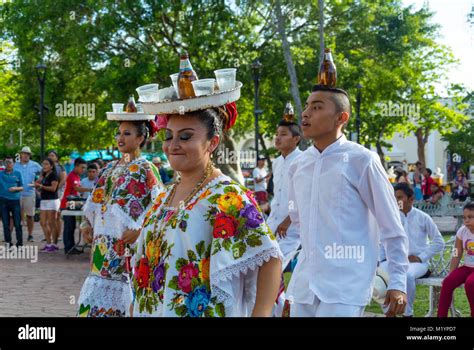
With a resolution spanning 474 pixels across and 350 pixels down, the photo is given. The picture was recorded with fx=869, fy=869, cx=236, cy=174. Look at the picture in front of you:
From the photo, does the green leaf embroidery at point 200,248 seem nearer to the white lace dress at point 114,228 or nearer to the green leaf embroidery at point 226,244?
the green leaf embroidery at point 226,244

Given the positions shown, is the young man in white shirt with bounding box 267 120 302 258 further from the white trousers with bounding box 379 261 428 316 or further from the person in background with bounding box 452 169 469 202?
the person in background with bounding box 452 169 469 202

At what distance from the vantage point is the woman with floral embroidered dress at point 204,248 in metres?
3.47

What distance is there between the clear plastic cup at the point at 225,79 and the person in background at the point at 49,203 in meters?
12.1

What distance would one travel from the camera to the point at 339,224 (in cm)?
480

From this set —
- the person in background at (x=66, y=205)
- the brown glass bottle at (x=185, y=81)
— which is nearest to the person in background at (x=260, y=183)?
the person in background at (x=66, y=205)

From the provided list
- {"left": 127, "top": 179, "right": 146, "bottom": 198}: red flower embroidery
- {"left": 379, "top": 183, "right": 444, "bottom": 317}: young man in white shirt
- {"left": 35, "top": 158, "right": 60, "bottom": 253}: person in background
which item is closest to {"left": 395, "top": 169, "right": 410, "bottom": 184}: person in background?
{"left": 35, "top": 158, "right": 60, "bottom": 253}: person in background

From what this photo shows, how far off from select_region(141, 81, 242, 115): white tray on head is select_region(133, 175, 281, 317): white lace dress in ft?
1.12

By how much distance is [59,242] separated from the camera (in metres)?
17.5

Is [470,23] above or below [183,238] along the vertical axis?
above
